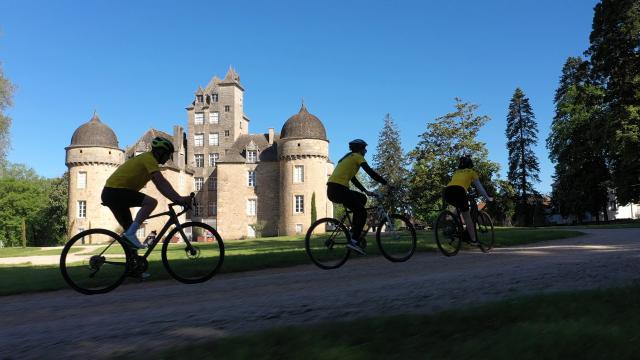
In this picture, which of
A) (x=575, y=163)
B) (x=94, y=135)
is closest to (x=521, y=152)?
(x=575, y=163)

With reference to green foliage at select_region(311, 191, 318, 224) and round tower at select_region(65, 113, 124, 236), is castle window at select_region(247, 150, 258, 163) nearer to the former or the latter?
green foliage at select_region(311, 191, 318, 224)

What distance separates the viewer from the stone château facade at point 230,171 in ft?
176

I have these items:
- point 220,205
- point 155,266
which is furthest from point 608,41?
point 220,205

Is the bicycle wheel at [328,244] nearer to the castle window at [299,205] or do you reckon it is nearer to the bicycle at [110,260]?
the bicycle at [110,260]

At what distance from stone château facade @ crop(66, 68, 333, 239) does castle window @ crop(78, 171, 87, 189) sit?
11cm

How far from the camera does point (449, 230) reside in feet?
32.7

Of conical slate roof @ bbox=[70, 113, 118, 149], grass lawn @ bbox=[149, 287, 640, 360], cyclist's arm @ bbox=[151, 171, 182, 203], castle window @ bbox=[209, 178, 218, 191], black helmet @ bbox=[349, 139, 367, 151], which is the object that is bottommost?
grass lawn @ bbox=[149, 287, 640, 360]

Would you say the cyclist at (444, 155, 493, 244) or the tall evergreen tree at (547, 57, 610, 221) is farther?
the tall evergreen tree at (547, 57, 610, 221)

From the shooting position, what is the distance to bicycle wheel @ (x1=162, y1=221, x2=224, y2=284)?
6965 mm

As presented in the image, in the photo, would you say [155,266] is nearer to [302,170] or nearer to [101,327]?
[101,327]

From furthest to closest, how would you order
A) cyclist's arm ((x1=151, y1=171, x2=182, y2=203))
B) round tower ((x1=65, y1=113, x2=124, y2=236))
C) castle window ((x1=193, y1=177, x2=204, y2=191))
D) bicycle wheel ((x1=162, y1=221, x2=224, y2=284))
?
castle window ((x1=193, y1=177, x2=204, y2=191)), round tower ((x1=65, y1=113, x2=124, y2=236)), bicycle wheel ((x1=162, y1=221, x2=224, y2=284)), cyclist's arm ((x1=151, y1=171, x2=182, y2=203))

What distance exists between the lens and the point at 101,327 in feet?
13.4

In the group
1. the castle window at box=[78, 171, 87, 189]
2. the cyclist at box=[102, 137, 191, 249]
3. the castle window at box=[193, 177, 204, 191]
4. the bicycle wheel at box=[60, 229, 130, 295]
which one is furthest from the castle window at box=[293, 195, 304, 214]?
the cyclist at box=[102, 137, 191, 249]

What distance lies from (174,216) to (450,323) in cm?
487
